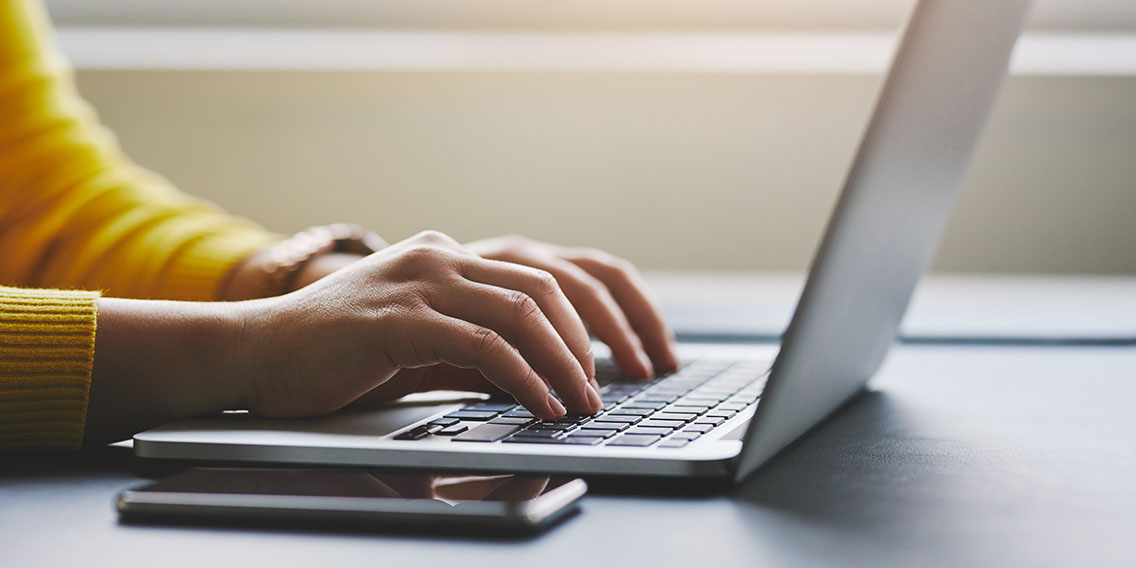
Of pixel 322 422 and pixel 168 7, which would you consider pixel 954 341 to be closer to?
pixel 322 422

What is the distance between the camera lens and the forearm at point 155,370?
0.48 m

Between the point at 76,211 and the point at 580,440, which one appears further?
the point at 76,211

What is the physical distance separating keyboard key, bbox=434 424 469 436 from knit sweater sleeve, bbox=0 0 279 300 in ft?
1.31

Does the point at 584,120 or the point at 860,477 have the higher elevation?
the point at 584,120

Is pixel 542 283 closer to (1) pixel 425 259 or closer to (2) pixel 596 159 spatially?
(1) pixel 425 259

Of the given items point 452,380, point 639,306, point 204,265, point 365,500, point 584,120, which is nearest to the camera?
point 365,500

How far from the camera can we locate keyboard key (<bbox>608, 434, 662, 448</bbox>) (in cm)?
41

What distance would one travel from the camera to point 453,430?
446 millimetres

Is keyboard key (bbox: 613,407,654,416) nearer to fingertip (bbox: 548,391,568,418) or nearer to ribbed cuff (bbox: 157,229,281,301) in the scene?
fingertip (bbox: 548,391,568,418)

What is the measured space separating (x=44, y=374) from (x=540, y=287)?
216 mm

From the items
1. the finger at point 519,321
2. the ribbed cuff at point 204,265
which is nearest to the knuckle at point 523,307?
the finger at point 519,321

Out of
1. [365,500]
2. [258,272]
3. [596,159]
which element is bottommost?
[365,500]

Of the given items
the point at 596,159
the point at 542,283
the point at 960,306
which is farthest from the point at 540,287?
the point at 596,159

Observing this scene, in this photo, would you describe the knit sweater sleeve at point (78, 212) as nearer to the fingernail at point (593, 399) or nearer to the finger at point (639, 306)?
the finger at point (639, 306)
